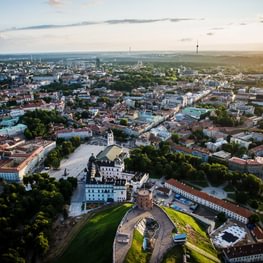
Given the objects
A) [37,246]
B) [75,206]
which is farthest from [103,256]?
[75,206]

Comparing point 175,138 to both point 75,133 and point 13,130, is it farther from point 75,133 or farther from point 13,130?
point 13,130

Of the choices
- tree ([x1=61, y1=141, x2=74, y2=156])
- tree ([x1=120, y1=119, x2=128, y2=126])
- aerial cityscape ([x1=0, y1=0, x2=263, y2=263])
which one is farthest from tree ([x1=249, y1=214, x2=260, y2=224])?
tree ([x1=120, y1=119, x2=128, y2=126])

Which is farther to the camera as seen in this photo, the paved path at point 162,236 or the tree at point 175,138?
the tree at point 175,138

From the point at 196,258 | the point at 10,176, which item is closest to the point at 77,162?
the point at 10,176

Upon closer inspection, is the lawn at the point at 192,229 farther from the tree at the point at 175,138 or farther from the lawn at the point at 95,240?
the tree at the point at 175,138

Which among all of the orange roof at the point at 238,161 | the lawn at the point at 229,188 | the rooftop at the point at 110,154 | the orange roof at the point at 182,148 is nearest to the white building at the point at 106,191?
the rooftop at the point at 110,154

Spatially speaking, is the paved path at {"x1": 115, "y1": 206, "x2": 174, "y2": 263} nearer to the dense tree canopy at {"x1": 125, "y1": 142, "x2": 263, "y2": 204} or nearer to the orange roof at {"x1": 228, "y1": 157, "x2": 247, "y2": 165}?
the dense tree canopy at {"x1": 125, "y1": 142, "x2": 263, "y2": 204}
